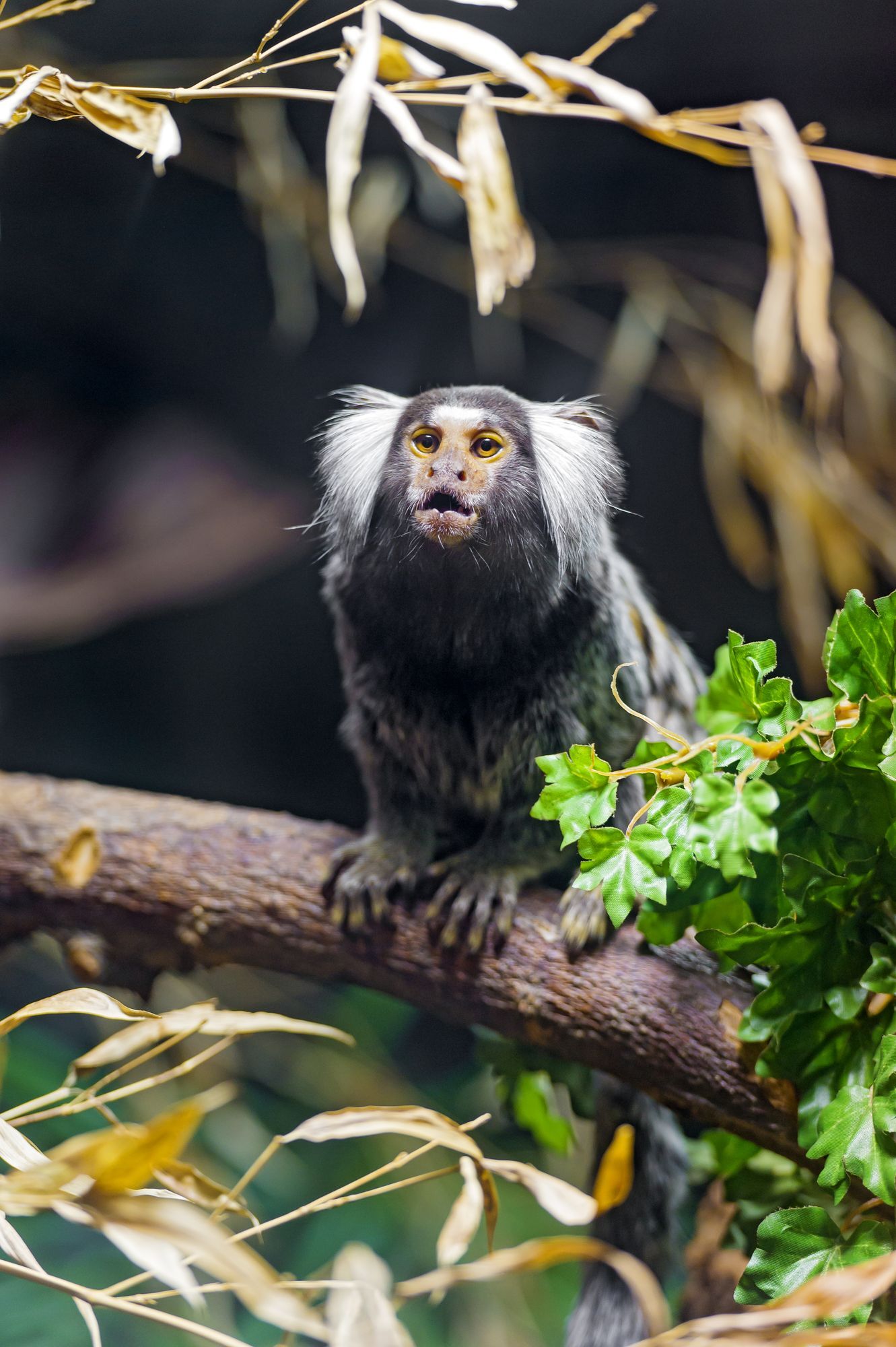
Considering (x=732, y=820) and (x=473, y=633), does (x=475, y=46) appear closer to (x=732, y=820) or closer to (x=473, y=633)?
(x=473, y=633)

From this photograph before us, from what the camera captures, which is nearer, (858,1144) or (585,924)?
(858,1144)

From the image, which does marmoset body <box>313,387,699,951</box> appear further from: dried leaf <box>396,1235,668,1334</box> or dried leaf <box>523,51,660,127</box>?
dried leaf <box>396,1235,668,1334</box>

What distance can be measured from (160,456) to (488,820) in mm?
1238

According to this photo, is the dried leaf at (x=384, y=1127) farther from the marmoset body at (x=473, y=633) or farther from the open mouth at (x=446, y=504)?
the open mouth at (x=446, y=504)

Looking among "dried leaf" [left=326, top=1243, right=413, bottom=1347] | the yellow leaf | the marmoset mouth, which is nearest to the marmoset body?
the marmoset mouth

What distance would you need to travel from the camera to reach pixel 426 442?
1.39m

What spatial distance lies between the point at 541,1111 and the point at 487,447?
113 cm

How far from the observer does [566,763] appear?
1.13 m

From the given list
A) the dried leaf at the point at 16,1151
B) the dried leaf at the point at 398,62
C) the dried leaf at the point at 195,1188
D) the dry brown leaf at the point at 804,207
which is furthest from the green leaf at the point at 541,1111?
the dried leaf at the point at 398,62

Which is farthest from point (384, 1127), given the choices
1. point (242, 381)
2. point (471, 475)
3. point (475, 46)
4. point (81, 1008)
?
point (242, 381)

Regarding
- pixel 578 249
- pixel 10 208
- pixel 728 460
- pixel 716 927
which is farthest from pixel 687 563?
pixel 10 208

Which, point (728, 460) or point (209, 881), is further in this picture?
point (728, 460)

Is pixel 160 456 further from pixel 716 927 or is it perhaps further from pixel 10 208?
pixel 716 927

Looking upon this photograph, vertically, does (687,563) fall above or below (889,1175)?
above
